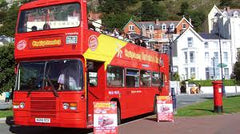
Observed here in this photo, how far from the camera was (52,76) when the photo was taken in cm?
1188

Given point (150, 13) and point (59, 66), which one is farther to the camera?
point (150, 13)

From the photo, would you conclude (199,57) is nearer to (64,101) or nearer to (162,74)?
(162,74)

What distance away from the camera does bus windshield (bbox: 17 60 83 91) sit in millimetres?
11703

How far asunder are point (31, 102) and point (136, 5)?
6622 inches

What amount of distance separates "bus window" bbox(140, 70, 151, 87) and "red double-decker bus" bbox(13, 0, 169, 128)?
346cm

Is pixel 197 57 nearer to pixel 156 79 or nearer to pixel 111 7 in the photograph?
pixel 156 79

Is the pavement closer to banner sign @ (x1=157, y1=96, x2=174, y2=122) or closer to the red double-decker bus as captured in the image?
banner sign @ (x1=157, y1=96, x2=174, y2=122)

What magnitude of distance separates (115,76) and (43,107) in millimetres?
3586

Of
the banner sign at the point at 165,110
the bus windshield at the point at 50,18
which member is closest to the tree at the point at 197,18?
the banner sign at the point at 165,110

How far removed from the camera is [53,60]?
12.1m

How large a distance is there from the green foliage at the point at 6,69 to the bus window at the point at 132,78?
10.2 metres

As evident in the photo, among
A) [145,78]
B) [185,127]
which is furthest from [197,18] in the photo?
[185,127]

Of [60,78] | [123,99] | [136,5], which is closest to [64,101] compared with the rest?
[60,78]

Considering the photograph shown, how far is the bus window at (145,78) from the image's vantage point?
688 inches
